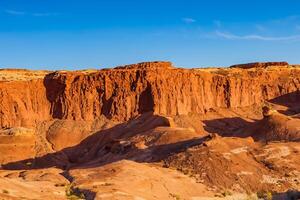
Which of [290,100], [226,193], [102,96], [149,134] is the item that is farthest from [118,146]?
[290,100]

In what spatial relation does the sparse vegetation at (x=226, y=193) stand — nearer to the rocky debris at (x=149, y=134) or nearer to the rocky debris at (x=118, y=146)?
the rocky debris at (x=149, y=134)

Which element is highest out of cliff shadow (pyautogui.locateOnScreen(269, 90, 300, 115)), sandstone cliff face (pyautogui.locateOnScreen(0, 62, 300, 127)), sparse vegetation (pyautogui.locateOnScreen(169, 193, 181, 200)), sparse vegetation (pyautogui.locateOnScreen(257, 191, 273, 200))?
sandstone cliff face (pyautogui.locateOnScreen(0, 62, 300, 127))

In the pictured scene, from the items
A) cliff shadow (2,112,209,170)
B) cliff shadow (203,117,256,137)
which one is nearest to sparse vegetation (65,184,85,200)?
cliff shadow (2,112,209,170)

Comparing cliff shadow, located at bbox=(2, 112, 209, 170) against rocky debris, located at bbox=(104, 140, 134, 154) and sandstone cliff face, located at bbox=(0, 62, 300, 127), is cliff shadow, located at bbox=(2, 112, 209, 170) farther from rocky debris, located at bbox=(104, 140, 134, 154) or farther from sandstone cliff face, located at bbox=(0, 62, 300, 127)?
sandstone cliff face, located at bbox=(0, 62, 300, 127)

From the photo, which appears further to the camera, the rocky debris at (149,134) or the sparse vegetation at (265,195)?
the rocky debris at (149,134)

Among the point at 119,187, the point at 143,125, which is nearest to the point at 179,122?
the point at 143,125

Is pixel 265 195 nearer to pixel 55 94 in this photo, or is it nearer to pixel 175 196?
pixel 175 196

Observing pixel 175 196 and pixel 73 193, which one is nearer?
pixel 73 193

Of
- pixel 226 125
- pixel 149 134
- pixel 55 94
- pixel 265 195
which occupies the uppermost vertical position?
pixel 55 94

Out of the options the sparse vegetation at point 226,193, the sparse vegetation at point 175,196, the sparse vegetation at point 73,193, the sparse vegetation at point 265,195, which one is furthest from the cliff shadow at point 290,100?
the sparse vegetation at point 73,193

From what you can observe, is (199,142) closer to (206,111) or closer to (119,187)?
(119,187)

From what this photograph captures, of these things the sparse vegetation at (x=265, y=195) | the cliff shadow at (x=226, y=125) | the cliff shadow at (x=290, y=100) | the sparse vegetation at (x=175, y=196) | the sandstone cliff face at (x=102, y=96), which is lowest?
the sparse vegetation at (x=265, y=195)
